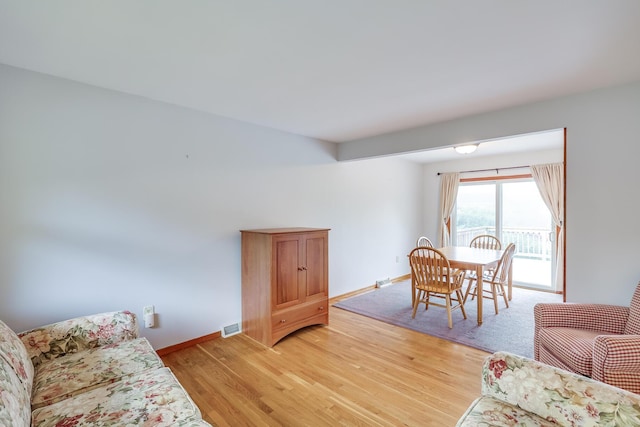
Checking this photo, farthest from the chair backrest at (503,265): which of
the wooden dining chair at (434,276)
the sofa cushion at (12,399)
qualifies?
the sofa cushion at (12,399)

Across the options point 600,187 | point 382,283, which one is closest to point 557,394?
point 600,187

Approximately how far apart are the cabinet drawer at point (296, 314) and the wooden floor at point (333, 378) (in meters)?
0.19

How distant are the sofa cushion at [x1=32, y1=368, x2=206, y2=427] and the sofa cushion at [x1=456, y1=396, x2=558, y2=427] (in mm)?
1162

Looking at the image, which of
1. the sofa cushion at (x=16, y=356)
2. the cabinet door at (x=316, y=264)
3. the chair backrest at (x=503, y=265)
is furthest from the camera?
the chair backrest at (x=503, y=265)

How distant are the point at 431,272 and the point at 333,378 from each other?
175 centimetres

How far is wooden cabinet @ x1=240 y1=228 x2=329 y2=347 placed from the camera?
277cm

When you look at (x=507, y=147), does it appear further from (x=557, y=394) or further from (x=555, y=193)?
(x=557, y=394)

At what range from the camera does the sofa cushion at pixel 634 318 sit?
5.98 ft

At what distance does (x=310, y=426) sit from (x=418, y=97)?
2.52 metres

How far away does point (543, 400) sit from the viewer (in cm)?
120

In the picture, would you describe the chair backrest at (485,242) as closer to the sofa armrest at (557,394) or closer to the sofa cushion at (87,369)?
the sofa armrest at (557,394)

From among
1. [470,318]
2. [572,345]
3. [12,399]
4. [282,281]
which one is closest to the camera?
[12,399]

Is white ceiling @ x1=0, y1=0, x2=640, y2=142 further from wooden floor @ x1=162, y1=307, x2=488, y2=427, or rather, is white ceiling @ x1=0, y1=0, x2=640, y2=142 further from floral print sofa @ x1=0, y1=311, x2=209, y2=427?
wooden floor @ x1=162, y1=307, x2=488, y2=427

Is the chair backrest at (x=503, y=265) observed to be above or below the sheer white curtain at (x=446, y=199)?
below
